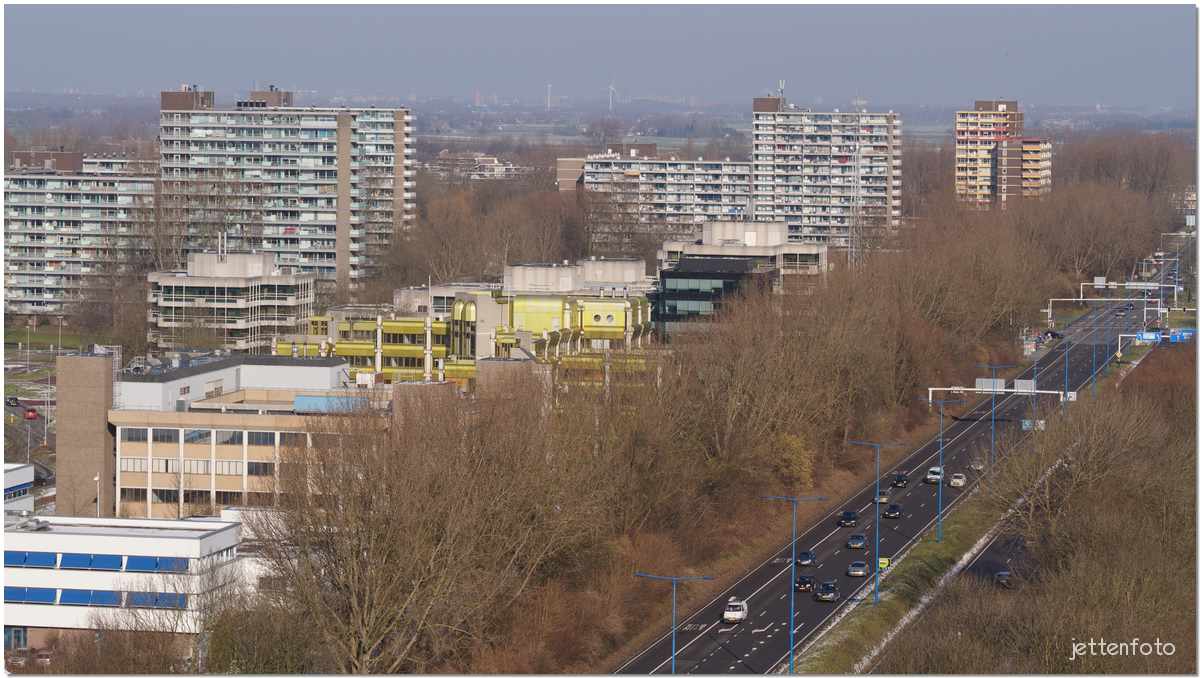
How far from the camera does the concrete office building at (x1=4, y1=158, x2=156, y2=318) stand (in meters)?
79.6

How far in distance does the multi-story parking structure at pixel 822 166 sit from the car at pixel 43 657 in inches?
2876

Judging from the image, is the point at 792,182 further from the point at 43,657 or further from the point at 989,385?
the point at 43,657

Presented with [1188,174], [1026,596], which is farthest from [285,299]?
[1188,174]

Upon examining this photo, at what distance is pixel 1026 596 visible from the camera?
31.6m

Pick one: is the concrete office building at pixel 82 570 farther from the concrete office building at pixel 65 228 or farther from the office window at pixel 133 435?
the concrete office building at pixel 65 228

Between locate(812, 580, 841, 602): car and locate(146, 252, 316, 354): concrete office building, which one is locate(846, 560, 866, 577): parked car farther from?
locate(146, 252, 316, 354): concrete office building

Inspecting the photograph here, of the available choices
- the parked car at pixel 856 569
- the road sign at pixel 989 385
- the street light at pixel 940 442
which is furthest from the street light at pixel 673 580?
the road sign at pixel 989 385

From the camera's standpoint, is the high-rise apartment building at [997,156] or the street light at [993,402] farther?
the high-rise apartment building at [997,156]

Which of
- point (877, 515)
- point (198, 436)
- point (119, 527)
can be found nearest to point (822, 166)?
point (877, 515)

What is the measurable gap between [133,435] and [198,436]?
1.17 metres

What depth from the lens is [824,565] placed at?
38.0 meters

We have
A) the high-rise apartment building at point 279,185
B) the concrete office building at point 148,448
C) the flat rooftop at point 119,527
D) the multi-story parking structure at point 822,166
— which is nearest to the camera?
the flat rooftop at point 119,527

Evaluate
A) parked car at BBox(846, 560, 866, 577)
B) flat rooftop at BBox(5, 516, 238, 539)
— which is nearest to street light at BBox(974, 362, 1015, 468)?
parked car at BBox(846, 560, 866, 577)

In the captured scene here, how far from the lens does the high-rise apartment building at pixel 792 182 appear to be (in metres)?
101
